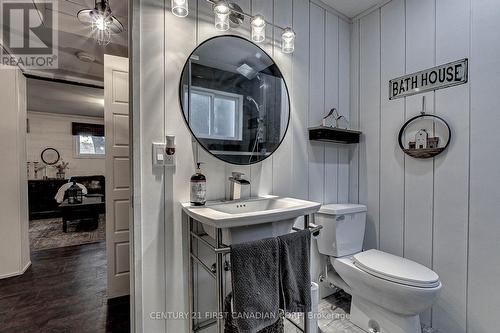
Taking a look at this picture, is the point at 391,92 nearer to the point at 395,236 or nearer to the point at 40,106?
the point at 395,236

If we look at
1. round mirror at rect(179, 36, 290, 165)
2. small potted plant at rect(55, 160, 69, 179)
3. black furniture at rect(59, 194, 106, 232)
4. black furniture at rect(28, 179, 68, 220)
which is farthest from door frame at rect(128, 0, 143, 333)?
small potted plant at rect(55, 160, 69, 179)

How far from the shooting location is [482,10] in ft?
4.60

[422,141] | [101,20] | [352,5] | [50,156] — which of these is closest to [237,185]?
[422,141]

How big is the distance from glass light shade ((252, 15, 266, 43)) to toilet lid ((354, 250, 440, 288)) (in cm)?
160

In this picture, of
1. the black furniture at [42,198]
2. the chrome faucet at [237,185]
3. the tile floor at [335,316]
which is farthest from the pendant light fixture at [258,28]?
the black furniture at [42,198]

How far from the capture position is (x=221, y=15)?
131cm

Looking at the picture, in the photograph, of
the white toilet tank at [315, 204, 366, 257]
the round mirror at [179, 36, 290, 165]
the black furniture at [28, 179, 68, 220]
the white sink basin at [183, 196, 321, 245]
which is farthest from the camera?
the black furniture at [28, 179, 68, 220]

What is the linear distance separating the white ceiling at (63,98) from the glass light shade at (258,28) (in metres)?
3.38

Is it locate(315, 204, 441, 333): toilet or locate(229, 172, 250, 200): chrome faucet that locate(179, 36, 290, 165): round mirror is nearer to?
locate(229, 172, 250, 200): chrome faucet

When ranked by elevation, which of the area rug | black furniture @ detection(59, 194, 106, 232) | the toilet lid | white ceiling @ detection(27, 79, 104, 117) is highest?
white ceiling @ detection(27, 79, 104, 117)

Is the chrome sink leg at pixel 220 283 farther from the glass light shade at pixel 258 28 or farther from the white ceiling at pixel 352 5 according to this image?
the white ceiling at pixel 352 5

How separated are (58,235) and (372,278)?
174 inches

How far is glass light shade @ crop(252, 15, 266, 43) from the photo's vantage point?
1.42m

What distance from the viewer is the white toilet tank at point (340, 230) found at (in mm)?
1712
